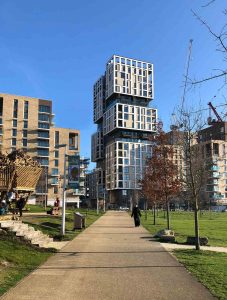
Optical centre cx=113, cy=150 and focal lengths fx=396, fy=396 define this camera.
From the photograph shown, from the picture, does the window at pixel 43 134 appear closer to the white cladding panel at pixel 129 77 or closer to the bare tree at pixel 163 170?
the white cladding panel at pixel 129 77

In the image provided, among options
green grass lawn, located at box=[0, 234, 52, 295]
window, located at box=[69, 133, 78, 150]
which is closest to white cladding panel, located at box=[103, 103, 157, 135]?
window, located at box=[69, 133, 78, 150]

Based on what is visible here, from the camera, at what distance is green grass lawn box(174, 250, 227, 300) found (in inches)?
335

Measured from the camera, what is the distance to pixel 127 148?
148 m

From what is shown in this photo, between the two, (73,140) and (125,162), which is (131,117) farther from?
(73,140)

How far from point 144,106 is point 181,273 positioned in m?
143

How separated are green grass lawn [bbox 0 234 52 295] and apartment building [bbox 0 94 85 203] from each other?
93682 mm

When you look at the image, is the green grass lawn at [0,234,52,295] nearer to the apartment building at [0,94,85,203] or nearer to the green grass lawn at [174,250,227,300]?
the green grass lawn at [174,250,227,300]

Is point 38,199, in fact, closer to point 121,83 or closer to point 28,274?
point 121,83

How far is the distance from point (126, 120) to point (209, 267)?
137m

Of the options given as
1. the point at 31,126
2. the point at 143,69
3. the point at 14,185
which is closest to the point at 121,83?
the point at 143,69

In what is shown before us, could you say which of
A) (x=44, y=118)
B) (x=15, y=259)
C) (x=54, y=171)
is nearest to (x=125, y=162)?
(x=54, y=171)

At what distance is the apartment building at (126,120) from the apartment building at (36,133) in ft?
101

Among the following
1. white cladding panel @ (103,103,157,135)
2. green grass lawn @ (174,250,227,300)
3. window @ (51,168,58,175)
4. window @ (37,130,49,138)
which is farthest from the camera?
white cladding panel @ (103,103,157,135)

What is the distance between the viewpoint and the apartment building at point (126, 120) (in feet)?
477
